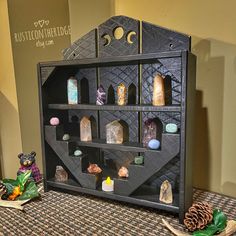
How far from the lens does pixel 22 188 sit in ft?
Result: 3.00

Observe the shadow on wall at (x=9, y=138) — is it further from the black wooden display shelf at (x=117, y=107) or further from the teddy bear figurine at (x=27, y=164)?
the black wooden display shelf at (x=117, y=107)

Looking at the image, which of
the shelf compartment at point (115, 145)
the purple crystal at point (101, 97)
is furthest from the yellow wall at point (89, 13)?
the shelf compartment at point (115, 145)

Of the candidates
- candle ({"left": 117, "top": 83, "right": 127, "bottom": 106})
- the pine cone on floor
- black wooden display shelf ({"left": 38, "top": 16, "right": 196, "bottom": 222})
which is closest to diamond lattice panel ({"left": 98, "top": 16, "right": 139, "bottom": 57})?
black wooden display shelf ({"left": 38, "top": 16, "right": 196, "bottom": 222})

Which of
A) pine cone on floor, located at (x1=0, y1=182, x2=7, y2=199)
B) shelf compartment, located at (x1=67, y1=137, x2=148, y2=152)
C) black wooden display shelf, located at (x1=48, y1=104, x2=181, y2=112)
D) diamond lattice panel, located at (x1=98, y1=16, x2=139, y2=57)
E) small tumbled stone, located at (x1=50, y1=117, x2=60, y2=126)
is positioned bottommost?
pine cone on floor, located at (x1=0, y1=182, x2=7, y2=199)

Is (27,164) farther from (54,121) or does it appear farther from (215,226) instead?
(215,226)

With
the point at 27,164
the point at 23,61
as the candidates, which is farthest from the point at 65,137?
the point at 23,61

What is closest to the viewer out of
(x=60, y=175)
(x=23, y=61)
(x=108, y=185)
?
(x=108, y=185)

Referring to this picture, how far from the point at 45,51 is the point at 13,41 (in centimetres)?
18

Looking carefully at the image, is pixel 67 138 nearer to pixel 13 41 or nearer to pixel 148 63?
pixel 148 63

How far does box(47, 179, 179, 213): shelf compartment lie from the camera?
2.51ft

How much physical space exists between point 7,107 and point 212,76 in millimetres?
1135

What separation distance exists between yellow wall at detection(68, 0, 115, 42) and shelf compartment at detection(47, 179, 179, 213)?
2.15ft

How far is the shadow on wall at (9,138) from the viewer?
1.45 meters

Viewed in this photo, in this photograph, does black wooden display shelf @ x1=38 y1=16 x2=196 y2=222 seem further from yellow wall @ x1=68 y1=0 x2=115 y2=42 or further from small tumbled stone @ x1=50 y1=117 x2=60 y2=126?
yellow wall @ x1=68 y1=0 x2=115 y2=42
